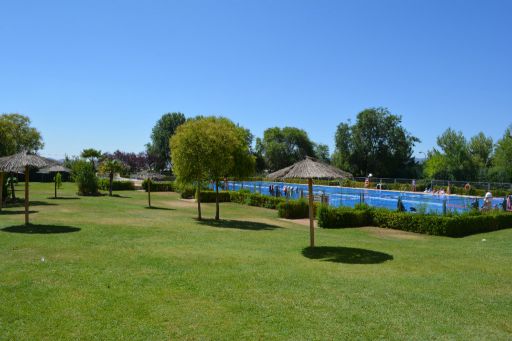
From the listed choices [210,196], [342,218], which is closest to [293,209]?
[342,218]

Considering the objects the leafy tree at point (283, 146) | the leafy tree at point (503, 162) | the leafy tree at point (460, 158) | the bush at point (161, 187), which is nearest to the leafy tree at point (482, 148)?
the leafy tree at point (460, 158)

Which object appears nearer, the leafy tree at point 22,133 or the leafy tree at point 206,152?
the leafy tree at point 206,152

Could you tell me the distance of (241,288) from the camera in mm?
8391

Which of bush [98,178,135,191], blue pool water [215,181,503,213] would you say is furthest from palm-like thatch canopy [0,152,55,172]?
bush [98,178,135,191]

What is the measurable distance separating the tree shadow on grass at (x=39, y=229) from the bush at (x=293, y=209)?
504 inches

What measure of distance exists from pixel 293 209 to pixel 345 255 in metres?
12.9

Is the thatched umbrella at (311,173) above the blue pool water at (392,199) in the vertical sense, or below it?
above

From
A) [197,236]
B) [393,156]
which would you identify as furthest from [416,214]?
[393,156]

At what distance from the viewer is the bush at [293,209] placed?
25453mm

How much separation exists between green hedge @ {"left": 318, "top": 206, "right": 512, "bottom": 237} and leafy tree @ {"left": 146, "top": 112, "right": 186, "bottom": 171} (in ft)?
212

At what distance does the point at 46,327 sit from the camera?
6.21m

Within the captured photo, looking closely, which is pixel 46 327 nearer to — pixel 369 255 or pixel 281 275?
pixel 281 275

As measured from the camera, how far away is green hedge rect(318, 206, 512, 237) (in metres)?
18.3

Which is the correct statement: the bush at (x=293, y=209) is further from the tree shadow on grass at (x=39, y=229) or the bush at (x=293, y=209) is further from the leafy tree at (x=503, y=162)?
the leafy tree at (x=503, y=162)
